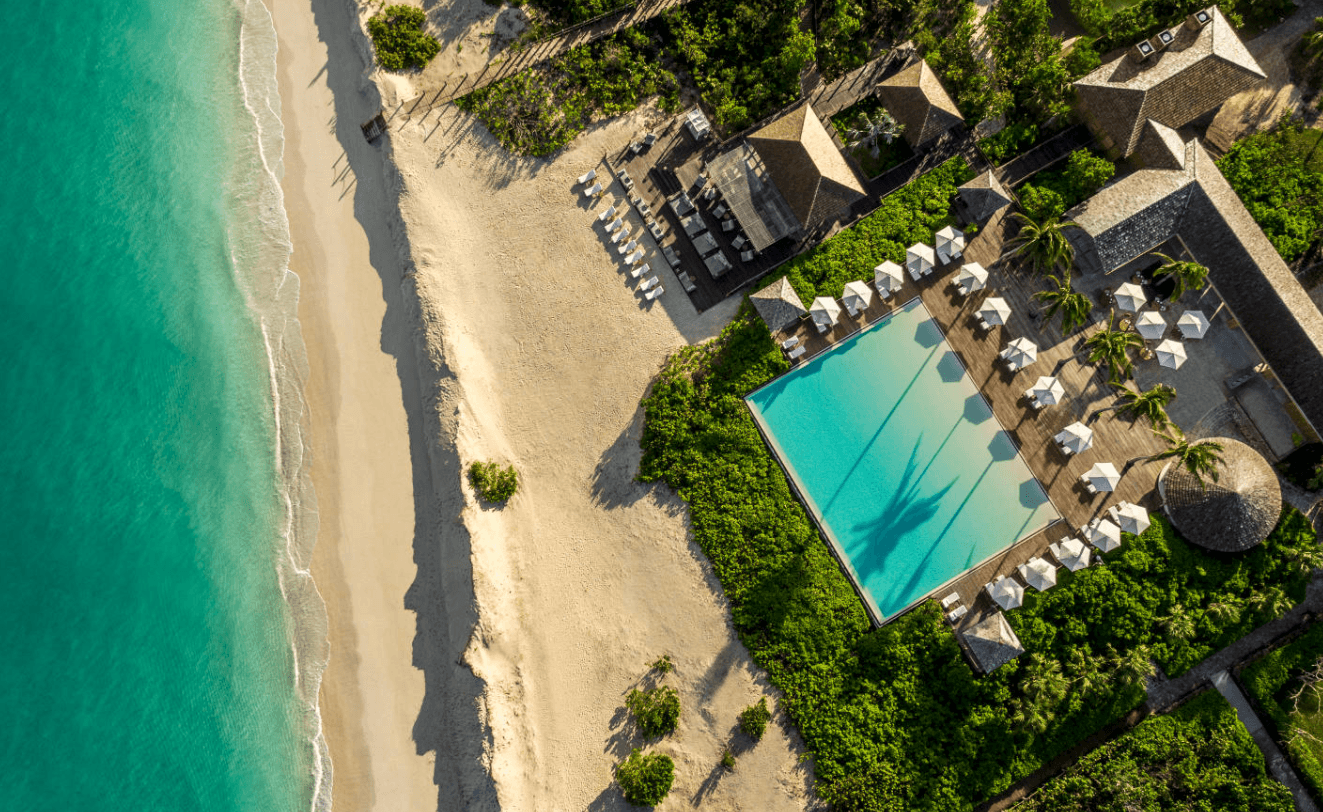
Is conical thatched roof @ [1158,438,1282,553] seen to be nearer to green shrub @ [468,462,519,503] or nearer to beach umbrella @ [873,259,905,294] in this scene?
beach umbrella @ [873,259,905,294]

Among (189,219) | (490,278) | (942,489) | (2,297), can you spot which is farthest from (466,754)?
(2,297)

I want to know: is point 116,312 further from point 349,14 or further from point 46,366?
point 349,14

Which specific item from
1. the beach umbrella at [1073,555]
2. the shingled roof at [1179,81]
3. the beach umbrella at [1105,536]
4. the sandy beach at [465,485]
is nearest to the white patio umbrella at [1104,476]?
the beach umbrella at [1105,536]

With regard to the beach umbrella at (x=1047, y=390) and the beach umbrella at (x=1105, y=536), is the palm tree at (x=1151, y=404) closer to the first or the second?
the beach umbrella at (x=1047, y=390)

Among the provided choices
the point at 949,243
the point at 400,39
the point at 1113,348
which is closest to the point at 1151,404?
the point at 1113,348

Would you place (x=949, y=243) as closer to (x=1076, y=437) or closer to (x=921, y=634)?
(x=1076, y=437)

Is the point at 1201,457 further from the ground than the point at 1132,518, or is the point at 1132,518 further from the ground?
the point at 1201,457

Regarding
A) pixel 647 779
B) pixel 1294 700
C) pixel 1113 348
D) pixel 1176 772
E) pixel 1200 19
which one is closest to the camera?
pixel 1176 772

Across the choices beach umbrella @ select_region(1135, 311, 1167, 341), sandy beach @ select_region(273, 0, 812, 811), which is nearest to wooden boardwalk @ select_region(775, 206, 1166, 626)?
beach umbrella @ select_region(1135, 311, 1167, 341)
